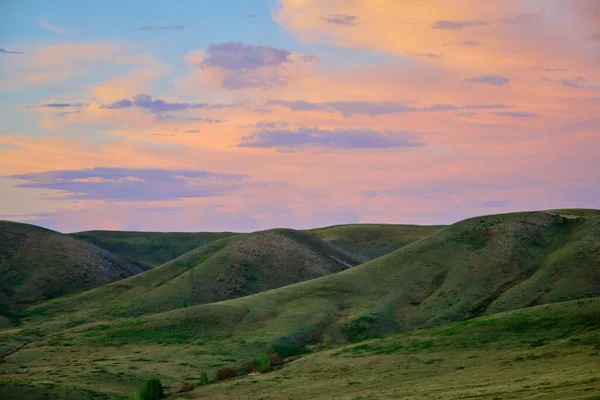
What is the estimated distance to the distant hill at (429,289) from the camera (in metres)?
110

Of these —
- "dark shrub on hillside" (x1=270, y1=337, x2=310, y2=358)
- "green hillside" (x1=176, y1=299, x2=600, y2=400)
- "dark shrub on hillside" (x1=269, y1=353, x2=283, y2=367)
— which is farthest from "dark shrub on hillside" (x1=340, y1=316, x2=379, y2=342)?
"dark shrub on hillside" (x1=269, y1=353, x2=283, y2=367)

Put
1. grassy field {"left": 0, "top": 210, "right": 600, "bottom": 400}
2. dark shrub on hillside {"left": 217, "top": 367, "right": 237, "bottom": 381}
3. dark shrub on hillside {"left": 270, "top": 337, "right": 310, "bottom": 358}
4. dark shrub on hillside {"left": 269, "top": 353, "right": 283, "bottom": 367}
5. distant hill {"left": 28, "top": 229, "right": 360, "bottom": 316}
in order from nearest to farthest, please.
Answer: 1. grassy field {"left": 0, "top": 210, "right": 600, "bottom": 400}
2. dark shrub on hillside {"left": 217, "top": 367, "right": 237, "bottom": 381}
3. dark shrub on hillside {"left": 269, "top": 353, "right": 283, "bottom": 367}
4. dark shrub on hillside {"left": 270, "top": 337, "right": 310, "bottom": 358}
5. distant hill {"left": 28, "top": 229, "right": 360, "bottom": 316}

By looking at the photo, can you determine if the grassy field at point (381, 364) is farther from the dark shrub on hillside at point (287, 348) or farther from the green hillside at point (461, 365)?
the dark shrub on hillside at point (287, 348)

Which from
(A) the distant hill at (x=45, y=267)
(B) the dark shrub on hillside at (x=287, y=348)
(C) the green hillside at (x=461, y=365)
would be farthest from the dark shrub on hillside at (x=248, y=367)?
(A) the distant hill at (x=45, y=267)

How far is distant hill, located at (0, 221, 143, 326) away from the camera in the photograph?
170 metres

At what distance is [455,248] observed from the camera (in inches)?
5271

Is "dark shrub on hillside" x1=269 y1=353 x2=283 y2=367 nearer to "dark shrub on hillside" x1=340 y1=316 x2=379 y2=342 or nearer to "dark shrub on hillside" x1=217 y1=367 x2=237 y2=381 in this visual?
"dark shrub on hillside" x1=217 y1=367 x2=237 y2=381

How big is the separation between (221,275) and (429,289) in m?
45.9

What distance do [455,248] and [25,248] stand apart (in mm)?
105257

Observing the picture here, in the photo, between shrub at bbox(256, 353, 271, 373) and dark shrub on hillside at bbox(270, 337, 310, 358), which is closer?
shrub at bbox(256, 353, 271, 373)

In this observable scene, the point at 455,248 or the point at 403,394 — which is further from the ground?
the point at 455,248

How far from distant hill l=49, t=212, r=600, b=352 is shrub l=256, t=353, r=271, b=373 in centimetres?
1275

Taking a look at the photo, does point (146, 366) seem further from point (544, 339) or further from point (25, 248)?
point (25, 248)

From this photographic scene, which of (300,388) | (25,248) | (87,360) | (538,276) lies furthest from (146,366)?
(25,248)
